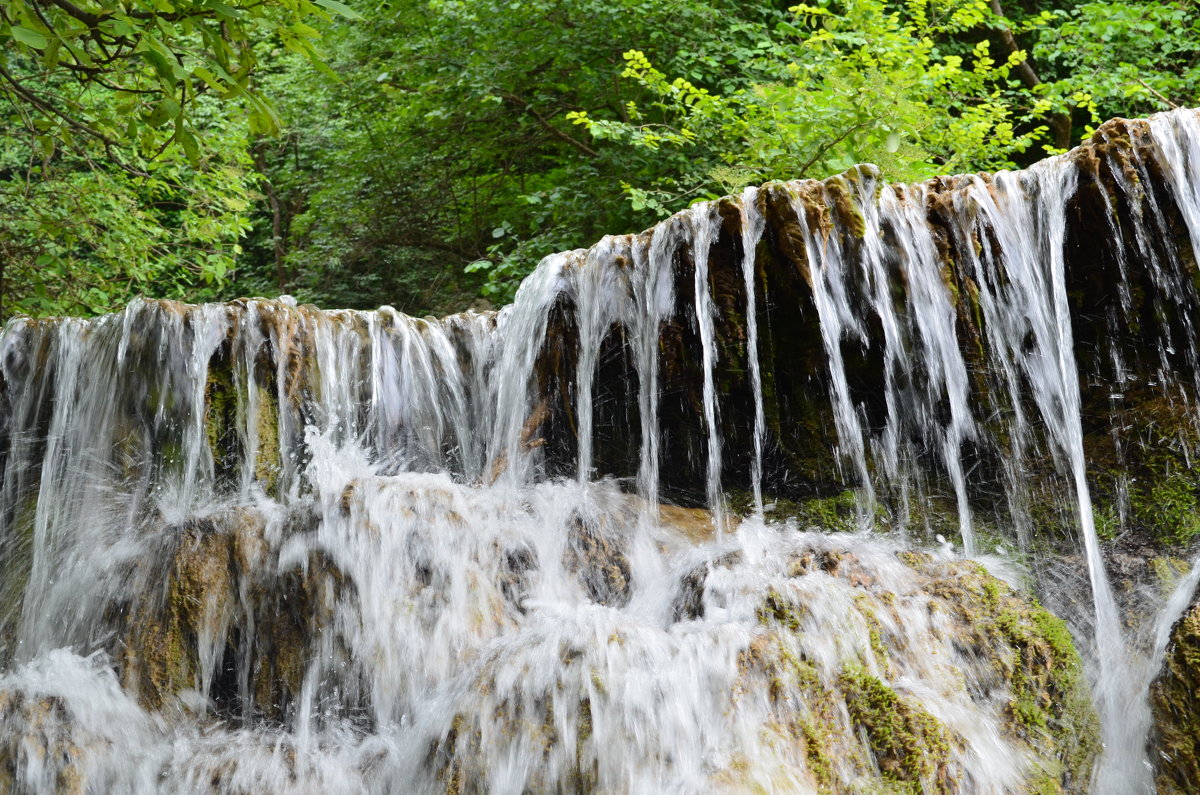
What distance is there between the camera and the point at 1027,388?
4090mm

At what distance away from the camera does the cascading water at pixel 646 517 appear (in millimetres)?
3066

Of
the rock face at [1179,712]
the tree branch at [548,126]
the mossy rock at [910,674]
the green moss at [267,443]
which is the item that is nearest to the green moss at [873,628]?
the mossy rock at [910,674]

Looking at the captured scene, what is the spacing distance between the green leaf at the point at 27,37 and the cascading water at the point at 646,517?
2003mm

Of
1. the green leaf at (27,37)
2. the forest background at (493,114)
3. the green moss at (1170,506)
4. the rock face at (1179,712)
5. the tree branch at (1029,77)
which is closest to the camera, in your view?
the rock face at (1179,712)

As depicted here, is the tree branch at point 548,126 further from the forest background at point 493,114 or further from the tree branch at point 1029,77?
the tree branch at point 1029,77

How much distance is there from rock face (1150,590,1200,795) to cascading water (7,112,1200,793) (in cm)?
19

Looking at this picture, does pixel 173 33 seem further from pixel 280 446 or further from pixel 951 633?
pixel 951 633

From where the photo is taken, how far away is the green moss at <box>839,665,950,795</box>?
2.80 metres

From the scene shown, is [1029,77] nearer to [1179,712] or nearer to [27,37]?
[1179,712]

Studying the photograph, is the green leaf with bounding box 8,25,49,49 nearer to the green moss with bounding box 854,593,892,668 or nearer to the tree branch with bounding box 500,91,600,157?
the green moss with bounding box 854,593,892,668

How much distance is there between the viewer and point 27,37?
302 centimetres

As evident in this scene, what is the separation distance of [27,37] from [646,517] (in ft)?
9.76

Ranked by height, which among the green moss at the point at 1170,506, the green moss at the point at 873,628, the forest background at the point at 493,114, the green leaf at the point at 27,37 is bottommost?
the green moss at the point at 873,628

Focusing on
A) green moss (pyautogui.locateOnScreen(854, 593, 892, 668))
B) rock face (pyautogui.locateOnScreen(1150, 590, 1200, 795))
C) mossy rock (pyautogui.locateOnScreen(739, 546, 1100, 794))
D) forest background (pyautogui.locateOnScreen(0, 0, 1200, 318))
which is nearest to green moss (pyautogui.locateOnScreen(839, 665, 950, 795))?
mossy rock (pyautogui.locateOnScreen(739, 546, 1100, 794))
